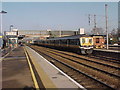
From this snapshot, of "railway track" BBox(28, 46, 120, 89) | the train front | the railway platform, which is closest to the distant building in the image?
the train front

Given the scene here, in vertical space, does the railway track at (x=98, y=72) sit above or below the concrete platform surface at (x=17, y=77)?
below

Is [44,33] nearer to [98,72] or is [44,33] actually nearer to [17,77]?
[98,72]

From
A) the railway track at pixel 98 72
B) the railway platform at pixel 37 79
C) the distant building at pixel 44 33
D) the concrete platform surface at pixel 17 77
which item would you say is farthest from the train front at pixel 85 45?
the distant building at pixel 44 33

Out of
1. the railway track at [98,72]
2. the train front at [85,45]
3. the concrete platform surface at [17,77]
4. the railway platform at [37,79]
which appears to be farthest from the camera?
the train front at [85,45]

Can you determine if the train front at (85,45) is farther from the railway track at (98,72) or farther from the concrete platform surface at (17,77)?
the concrete platform surface at (17,77)

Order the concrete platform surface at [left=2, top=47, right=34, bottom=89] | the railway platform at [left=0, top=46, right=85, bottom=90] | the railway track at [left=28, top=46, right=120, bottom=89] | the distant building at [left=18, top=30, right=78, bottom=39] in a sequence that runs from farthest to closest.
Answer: the distant building at [left=18, top=30, right=78, bottom=39] < the railway track at [left=28, top=46, right=120, bottom=89] < the concrete platform surface at [left=2, top=47, right=34, bottom=89] < the railway platform at [left=0, top=46, right=85, bottom=90]

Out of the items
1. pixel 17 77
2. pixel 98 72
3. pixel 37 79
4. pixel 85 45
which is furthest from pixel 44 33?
pixel 37 79

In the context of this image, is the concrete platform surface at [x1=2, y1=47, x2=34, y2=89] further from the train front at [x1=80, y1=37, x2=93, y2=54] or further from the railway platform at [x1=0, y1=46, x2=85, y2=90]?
the train front at [x1=80, y1=37, x2=93, y2=54]

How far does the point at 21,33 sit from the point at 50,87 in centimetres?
8156

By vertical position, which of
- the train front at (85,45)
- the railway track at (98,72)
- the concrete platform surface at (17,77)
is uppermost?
the train front at (85,45)

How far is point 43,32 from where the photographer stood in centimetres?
9331

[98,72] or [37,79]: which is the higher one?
[37,79]

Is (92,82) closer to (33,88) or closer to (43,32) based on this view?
(33,88)

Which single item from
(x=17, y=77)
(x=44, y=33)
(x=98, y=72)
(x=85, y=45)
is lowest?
(x=98, y=72)
